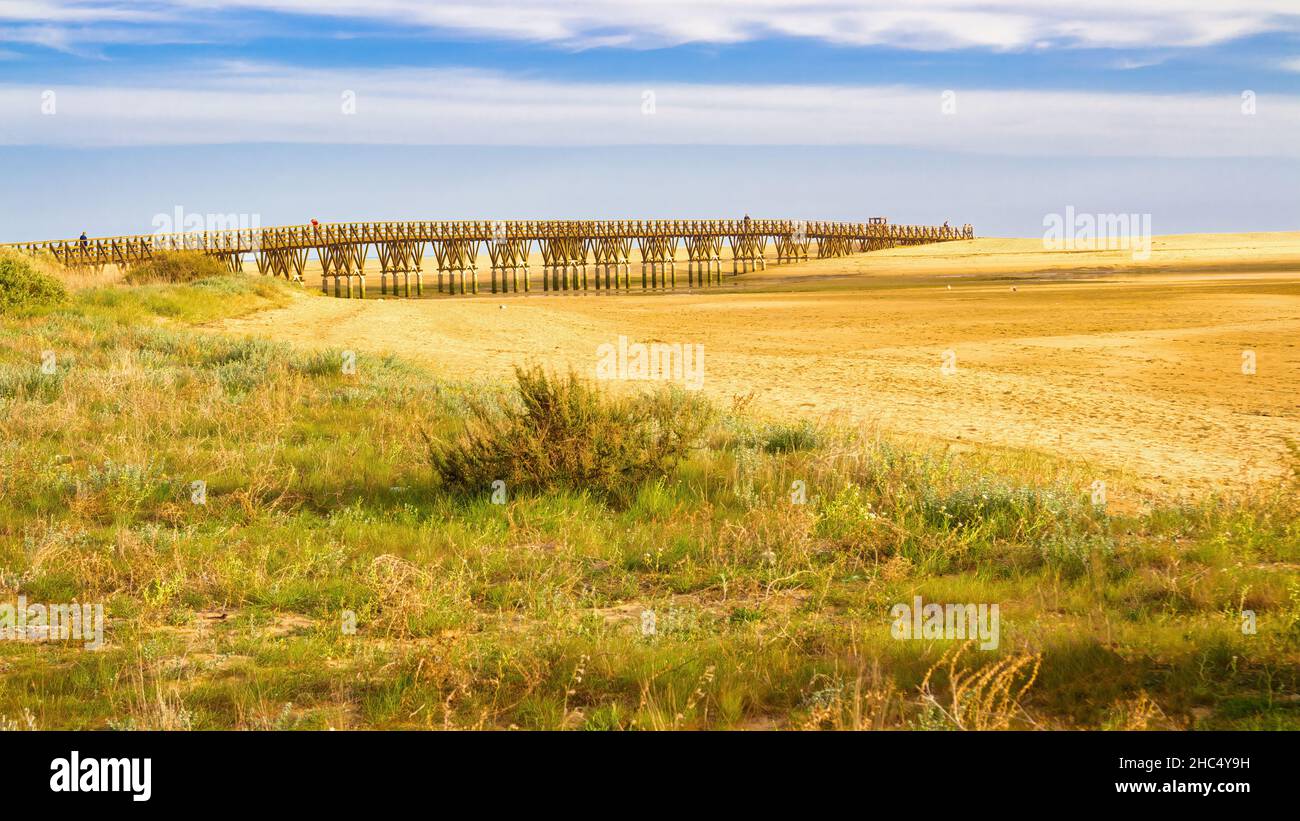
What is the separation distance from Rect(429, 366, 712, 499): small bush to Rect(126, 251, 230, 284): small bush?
28506 millimetres

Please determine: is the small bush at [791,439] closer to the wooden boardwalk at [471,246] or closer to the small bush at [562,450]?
the small bush at [562,450]

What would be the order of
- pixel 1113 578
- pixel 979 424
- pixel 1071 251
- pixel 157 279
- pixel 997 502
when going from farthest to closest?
pixel 1071 251
pixel 157 279
pixel 979 424
pixel 997 502
pixel 1113 578

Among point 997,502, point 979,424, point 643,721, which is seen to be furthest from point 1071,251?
point 643,721

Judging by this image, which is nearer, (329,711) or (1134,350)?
(329,711)

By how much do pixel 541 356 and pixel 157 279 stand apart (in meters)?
20.1

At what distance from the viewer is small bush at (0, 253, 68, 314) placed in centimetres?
2202

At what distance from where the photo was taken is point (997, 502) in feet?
27.4

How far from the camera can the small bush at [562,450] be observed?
9109 millimetres

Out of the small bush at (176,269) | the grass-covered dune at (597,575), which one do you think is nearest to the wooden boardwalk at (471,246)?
the small bush at (176,269)

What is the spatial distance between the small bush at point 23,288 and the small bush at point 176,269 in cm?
1117

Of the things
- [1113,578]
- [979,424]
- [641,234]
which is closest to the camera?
[1113,578]

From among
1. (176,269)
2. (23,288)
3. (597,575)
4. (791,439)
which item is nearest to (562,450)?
(597,575)

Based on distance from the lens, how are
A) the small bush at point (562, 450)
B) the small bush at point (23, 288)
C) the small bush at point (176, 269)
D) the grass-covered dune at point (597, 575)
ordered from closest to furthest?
1. the grass-covered dune at point (597, 575)
2. the small bush at point (562, 450)
3. the small bush at point (23, 288)
4. the small bush at point (176, 269)
